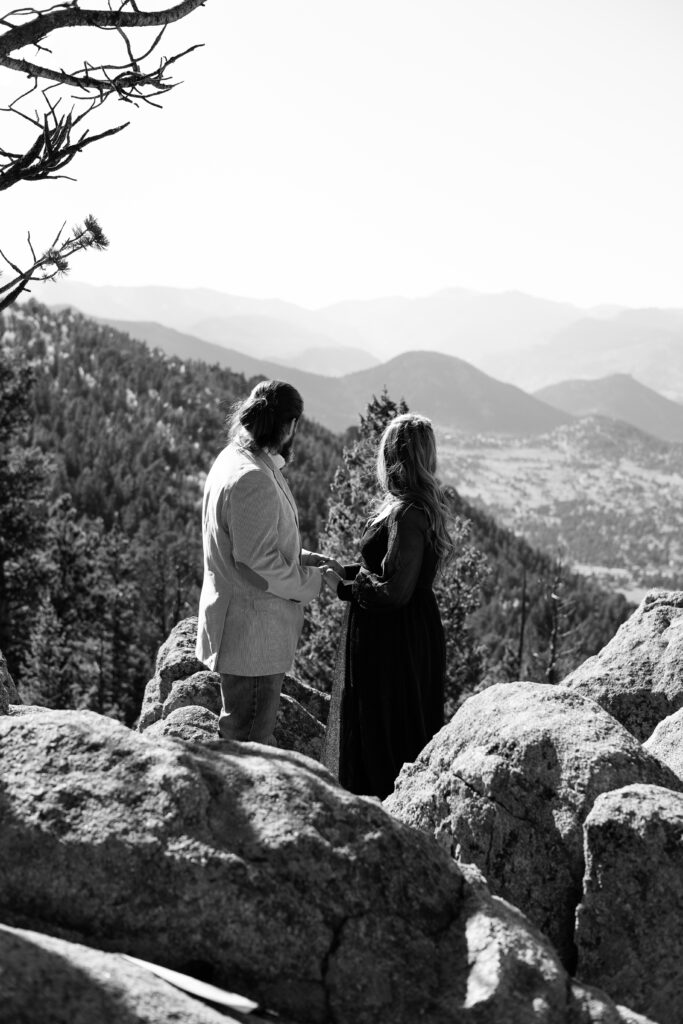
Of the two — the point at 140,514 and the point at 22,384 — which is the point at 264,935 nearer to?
the point at 22,384

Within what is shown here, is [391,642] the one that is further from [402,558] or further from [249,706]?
[249,706]

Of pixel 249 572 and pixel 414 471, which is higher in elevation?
pixel 414 471

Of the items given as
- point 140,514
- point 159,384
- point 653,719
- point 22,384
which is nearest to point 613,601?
point 140,514

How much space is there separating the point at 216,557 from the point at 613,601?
14648cm

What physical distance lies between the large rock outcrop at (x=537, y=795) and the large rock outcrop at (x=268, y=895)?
2.59 ft

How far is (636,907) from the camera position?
4441 mm

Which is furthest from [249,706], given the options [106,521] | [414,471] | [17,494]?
[106,521]

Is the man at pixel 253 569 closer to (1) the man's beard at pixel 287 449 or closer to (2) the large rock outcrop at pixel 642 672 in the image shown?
(1) the man's beard at pixel 287 449

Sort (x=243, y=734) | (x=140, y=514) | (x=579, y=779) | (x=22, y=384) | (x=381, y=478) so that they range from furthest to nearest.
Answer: (x=140, y=514) → (x=22, y=384) → (x=381, y=478) → (x=243, y=734) → (x=579, y=779)

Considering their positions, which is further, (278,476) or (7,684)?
(7,684)

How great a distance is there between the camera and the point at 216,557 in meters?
6.20

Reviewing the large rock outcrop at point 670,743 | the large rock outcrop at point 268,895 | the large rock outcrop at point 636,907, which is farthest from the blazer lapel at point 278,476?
the large rock outcrop at point 670,743

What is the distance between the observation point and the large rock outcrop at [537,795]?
15.9ft

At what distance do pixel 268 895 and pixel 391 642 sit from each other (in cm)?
317
